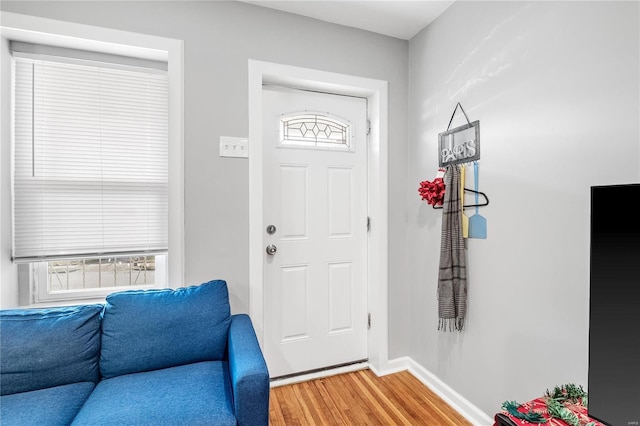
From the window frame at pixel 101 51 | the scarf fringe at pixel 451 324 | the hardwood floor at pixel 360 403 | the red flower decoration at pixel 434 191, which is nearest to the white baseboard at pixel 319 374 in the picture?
the hardwood floor at pixel 360 403

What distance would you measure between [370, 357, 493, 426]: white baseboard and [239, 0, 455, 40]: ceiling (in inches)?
97.9

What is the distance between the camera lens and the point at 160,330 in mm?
1538

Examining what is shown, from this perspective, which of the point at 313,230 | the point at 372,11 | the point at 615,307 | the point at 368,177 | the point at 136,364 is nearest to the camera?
the point at 615,307

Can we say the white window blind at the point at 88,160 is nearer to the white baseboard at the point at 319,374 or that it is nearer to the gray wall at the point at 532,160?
the white baseboard at the point at 319,374

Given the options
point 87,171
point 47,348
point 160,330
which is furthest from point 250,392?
point 87,171

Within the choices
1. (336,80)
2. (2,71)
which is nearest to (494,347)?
(336,80)

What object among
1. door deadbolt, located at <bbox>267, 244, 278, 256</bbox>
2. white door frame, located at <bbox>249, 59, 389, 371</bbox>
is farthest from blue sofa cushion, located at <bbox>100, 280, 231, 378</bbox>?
door deadbolt, located at <bbox>267, 244, 278, 256</bbox>

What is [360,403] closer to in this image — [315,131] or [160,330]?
[160,330]

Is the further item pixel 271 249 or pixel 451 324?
pixel 271 249

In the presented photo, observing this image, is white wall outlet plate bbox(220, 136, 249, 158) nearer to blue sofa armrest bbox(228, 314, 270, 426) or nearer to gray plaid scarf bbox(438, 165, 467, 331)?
blue sofa armrest bbox(228, 314, 270, 426)

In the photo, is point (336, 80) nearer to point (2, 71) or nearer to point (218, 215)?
point (218, 215)

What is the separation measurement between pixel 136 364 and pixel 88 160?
3.95ft

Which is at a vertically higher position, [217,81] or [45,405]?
[217,81]

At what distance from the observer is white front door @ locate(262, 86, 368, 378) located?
7.30ft
